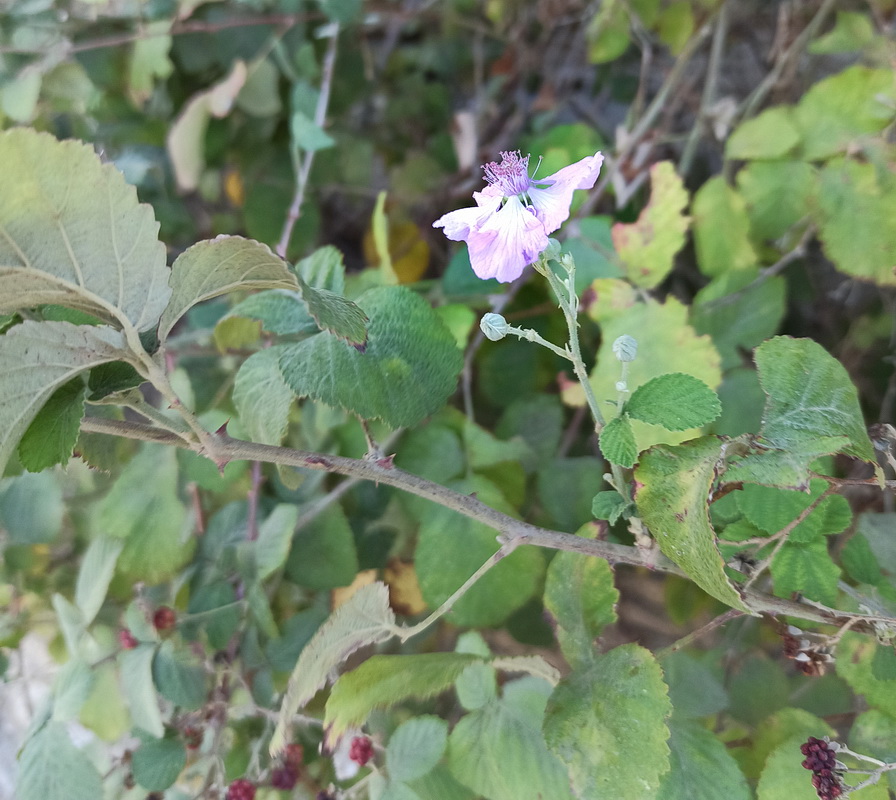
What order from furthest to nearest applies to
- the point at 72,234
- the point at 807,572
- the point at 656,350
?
the point at 656,350 < the point at 807,572 < the point at 72,234

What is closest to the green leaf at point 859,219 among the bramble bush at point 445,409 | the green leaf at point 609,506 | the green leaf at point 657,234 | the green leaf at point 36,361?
the bramble bush at point 445,409

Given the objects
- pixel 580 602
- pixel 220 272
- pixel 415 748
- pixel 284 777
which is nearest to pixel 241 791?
pixel 284 777

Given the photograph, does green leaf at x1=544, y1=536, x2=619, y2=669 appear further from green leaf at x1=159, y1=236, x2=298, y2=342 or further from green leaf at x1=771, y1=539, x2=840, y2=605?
green leaf at x1=159, y1=236, x2=298, y2=342

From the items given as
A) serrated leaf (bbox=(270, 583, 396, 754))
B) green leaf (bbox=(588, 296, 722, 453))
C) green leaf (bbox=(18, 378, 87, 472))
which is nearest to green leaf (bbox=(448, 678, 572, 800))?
serrated leaf (bbox=(270, 583, 396, 754))

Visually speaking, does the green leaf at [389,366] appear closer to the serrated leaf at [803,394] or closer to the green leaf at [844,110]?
the serrated leaf at [803,394]

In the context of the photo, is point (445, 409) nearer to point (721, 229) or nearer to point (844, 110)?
point (721, 229)
